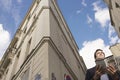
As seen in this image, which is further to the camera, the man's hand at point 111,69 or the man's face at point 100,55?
the man's face at point 100,55

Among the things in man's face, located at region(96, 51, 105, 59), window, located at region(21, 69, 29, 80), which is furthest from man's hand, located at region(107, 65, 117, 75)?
window, located at region(21, 69, 29, 80)

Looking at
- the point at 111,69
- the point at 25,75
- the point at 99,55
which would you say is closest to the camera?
the point at 111,69

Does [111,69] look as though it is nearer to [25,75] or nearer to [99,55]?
[99,55]

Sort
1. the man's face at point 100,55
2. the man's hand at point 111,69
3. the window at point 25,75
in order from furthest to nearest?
the window at point 25,75
the man's face at point 100,55
the man's hand at point 111,69

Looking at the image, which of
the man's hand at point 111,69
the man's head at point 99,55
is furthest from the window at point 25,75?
the man's hand at point 111,69

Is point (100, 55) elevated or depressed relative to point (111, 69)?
elevated

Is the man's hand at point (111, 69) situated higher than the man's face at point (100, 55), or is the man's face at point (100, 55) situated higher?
the man's face at point (100, 55)

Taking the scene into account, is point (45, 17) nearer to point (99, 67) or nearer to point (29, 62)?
point (29, 62)

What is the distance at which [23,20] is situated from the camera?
23.9m

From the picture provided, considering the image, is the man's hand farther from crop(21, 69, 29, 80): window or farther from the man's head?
crop(21, 69, 29, 80): window

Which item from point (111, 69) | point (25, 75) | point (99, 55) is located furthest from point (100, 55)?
point (25, 75)

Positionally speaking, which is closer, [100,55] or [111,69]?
[111,69]

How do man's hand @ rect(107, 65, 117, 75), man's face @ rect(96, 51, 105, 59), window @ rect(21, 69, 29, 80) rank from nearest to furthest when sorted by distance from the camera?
man's hand @ rect(107, 65, 117, 75)
man's face @ rect(96, 51, 105, 59)
window @ rect(21, 69, 29, 80)

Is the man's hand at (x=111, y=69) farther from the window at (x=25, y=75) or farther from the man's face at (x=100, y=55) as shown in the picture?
the window at (x=25, y=75)
